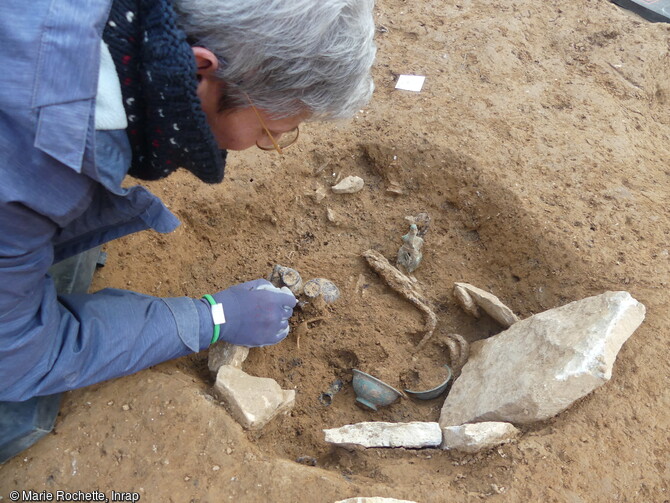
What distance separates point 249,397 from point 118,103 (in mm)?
1310

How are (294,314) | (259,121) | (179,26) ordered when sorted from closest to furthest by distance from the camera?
(179,26), (259,121), (294,314)

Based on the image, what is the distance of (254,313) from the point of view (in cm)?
238

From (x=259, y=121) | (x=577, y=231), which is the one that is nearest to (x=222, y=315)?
(x=259, y=121)

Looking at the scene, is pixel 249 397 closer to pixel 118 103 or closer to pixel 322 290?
pixel 322 290

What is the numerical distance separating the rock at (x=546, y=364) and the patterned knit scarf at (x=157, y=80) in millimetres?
1562

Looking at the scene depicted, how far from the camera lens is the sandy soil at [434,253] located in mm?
1973

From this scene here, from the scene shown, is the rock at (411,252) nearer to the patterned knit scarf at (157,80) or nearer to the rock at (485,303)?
the rock at (485,303)

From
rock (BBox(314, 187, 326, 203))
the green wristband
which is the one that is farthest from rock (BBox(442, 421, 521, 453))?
rock (BBox(314, 187, 326, 203))

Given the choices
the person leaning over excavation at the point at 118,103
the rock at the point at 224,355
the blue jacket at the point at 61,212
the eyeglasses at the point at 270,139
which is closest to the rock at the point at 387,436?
the rock at the point at 224,355

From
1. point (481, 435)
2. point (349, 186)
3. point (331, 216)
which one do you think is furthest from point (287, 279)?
point (481, 435)

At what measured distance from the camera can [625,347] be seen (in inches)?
91.1

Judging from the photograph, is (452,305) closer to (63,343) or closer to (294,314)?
(294,314)

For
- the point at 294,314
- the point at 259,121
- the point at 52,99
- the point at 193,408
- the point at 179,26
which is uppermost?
the point at 179,26

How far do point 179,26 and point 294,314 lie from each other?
1.74m
